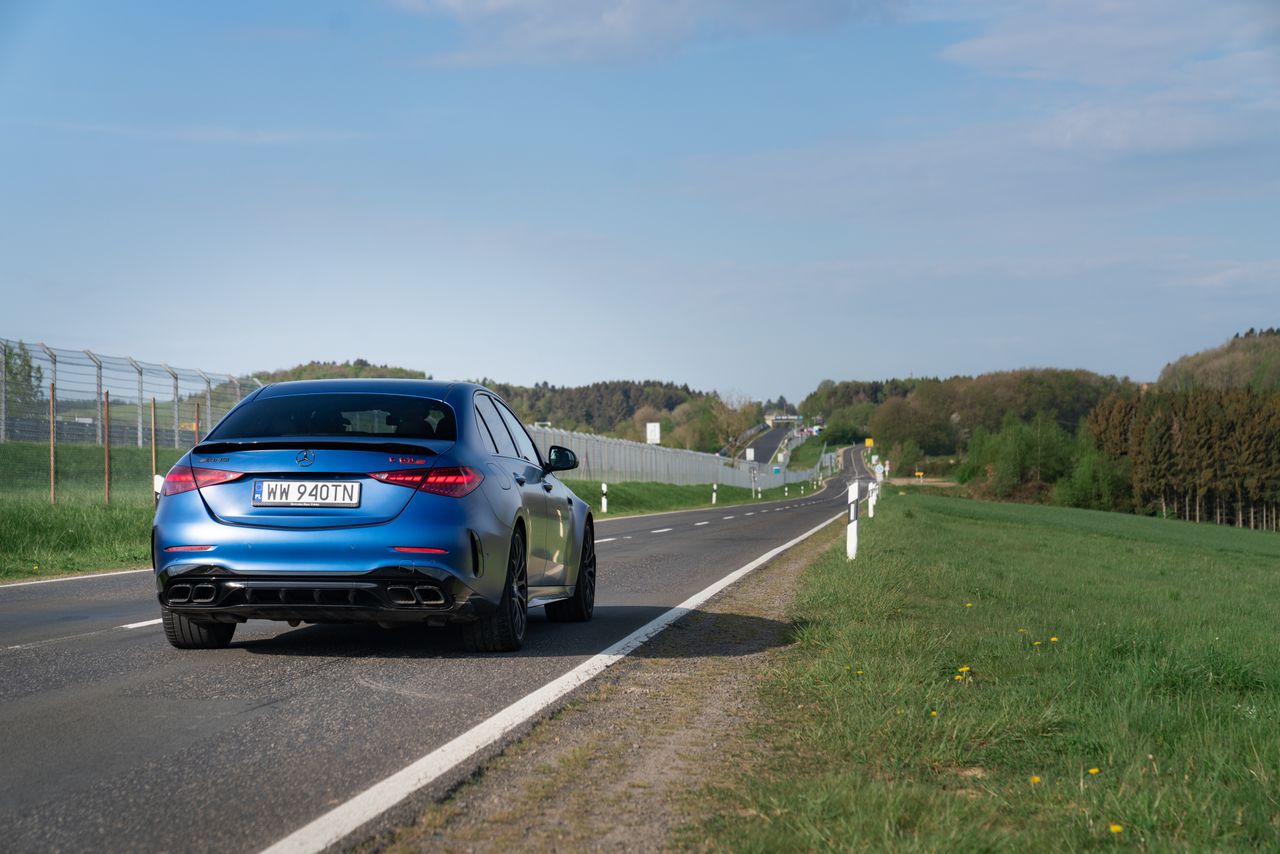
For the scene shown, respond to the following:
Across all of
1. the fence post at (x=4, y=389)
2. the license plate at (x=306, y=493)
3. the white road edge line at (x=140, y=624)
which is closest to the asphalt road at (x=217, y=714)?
the white road edge line at (x=140, y=624)

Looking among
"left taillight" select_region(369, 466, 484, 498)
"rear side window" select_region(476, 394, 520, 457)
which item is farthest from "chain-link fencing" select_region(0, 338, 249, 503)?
"left taillight" select_region(369, 466, 484, 498)

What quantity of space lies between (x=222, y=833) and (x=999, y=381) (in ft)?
597

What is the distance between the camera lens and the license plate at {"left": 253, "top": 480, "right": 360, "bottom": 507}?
6969mm

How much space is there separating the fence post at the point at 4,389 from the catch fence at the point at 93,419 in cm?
2

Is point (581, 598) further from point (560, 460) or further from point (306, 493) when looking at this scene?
point (306, 493)

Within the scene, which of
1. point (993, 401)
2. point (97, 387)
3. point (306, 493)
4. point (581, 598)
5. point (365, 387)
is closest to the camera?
point (306, 493)

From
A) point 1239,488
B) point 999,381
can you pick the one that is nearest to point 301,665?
point 1239,488

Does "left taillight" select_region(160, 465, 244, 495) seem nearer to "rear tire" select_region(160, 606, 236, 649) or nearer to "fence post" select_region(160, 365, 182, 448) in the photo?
"rear tire" select_region(160, 606, 236, 649)

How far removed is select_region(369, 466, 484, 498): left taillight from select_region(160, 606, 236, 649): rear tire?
5.52ft

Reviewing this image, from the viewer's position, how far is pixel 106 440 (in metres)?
21.3

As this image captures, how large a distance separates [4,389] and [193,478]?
53.8 feet

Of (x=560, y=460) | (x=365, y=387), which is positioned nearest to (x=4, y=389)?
(x=560, y=460)

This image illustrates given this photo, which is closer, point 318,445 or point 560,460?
point 318,445

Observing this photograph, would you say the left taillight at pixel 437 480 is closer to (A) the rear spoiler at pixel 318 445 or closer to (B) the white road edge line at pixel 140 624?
(A) the rear spoiler at pixel 318 445
